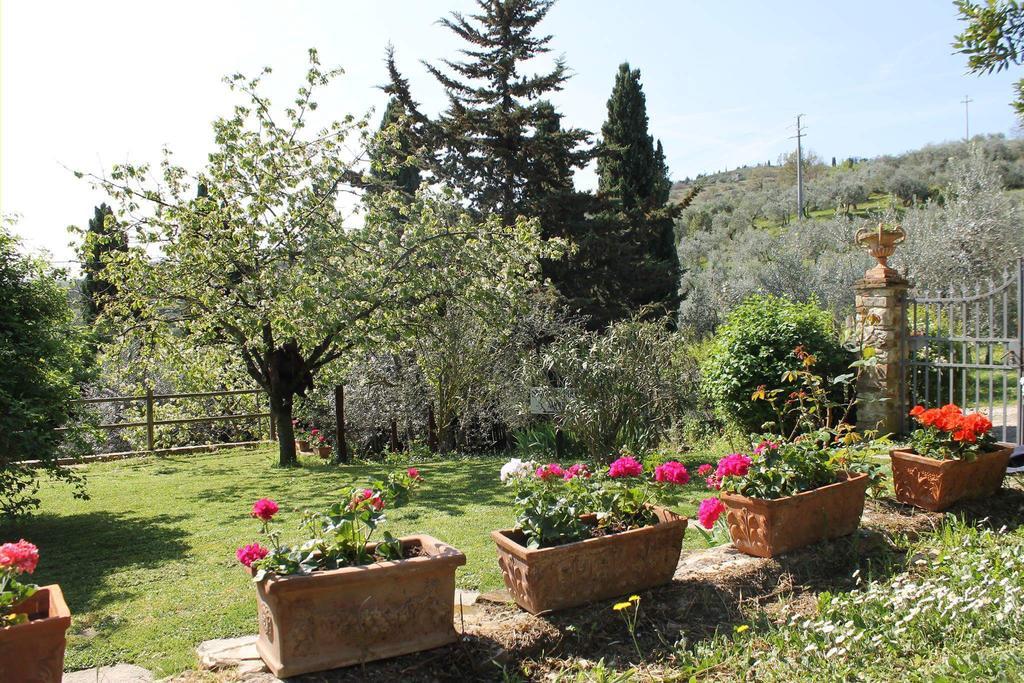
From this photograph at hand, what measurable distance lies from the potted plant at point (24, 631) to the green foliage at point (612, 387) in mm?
5724

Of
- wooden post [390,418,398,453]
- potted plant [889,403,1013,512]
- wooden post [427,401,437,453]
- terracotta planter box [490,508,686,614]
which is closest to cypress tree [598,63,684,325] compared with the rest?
wooden post [427,401,437,453]

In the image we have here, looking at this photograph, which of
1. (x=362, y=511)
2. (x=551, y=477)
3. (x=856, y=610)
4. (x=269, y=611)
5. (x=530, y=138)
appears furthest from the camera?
(x=530, y=138)

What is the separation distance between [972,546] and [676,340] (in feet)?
16.3

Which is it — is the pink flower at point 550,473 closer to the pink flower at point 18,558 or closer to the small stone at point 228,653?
the small stone at point 228,653

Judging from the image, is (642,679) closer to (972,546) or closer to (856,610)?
(856,610)

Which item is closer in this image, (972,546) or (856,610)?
(856,610)

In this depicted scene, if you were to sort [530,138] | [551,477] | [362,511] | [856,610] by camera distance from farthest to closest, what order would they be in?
[530,138] < [551,477] < [856,610] < [362,511]

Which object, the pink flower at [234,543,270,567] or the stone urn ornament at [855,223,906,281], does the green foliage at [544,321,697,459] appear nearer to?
the stone urn ornament at [855,223,906,281]

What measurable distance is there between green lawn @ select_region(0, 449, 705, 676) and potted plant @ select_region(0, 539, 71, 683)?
657 mm

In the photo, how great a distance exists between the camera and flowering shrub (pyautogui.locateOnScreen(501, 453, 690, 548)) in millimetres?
3215

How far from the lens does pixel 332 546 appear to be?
285 cm

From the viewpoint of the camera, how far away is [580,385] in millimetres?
7801

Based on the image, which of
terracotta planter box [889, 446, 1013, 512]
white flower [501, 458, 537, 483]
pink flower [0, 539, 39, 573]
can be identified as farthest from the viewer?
terracotta planter box [889, 446, 1013, 512]

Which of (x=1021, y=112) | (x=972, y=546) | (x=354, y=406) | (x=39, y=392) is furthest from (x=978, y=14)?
(x=354, y=406)
